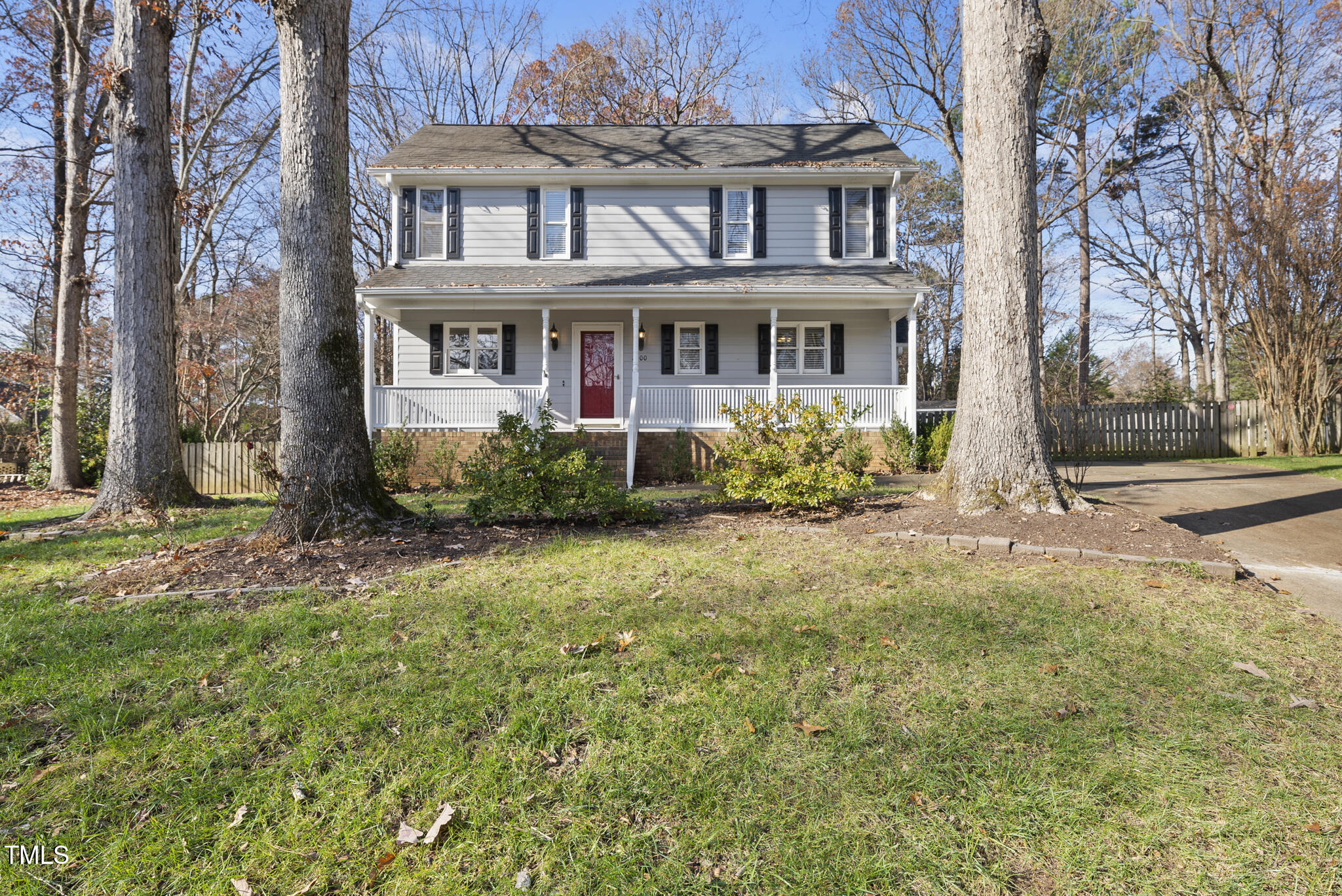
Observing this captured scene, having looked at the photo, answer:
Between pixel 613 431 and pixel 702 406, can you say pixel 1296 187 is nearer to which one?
pixel 702 406

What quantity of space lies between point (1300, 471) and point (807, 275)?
30.6ft

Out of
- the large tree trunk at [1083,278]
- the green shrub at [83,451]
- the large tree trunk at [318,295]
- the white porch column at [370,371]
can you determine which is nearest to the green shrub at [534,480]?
the large tree trunk at [318,295]

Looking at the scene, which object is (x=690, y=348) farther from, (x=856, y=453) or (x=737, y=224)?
(x=856, y=453)

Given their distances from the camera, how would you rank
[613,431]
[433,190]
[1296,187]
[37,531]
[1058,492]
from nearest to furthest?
[1058,492] < [37,531] < [613,431] < [1296,187] < [433,190]

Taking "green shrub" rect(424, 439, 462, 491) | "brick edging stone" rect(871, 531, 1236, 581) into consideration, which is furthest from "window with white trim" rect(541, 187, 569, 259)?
"brick edging stone" rect(871, 531, 1236, 581)

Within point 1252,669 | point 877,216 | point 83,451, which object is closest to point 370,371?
point 83,451

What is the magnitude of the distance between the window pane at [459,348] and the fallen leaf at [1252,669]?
45.3 feet

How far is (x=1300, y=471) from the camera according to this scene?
10.3 meters

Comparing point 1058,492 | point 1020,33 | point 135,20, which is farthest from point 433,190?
point 1058,492

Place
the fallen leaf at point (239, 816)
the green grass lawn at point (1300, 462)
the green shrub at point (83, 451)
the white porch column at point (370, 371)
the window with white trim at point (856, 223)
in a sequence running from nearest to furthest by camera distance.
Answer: the fallen leaf at point (239, 816), the green grass lawn at point (1300, 462), the green shrub at point (83, 451), the white porch column at point (370, 371), the window with white trim at point (856, 223)

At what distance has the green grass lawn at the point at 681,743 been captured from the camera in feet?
6.29

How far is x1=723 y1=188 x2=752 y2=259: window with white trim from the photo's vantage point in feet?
47.2

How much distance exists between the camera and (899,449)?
1191 cm

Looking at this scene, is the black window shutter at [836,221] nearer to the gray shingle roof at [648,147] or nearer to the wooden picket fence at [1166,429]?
the gray shingle roof at [648,147]
